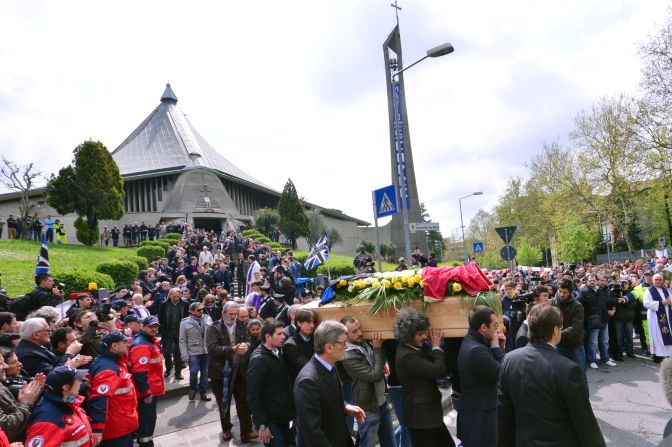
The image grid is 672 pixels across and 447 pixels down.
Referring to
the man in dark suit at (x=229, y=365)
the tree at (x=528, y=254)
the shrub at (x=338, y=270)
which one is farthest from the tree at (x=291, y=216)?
the man in dark suit at (x=229, y=365)

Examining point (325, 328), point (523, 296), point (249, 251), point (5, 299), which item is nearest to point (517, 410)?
point (325, 328)

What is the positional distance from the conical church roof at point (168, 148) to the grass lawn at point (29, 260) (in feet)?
82.8

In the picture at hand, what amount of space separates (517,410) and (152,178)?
5152 cm

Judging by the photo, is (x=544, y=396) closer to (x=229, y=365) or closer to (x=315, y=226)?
(x=229, y=365)

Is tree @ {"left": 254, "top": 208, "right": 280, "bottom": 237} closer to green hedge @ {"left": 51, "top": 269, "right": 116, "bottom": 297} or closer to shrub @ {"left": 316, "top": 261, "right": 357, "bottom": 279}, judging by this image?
shrub @ {"left": 316, "top": 261, "right": 357, "bottom": 279}

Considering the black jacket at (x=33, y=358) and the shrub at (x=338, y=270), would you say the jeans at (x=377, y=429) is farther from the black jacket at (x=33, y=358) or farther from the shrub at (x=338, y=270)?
the shrub at (x=338, y=270)

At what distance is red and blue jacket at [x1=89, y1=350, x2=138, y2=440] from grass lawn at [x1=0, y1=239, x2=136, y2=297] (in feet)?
42.2

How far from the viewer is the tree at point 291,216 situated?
44531 millimetres

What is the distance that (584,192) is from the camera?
3441 cm

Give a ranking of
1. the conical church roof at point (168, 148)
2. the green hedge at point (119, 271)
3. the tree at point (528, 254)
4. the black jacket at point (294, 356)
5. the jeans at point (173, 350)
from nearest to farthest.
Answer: the black jacket at point (294, 356)
the jeans at point (173, 350)
the green hedge at point (119, 271)
the tree at point (528, 254)
the conical church roof at point (168, 148)

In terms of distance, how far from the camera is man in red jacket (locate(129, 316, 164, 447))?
210 inches

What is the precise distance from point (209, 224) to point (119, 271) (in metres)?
33.6

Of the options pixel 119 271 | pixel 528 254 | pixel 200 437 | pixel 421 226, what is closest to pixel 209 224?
pixel 528 254

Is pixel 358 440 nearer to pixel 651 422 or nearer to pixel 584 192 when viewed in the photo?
pixel 651 422
